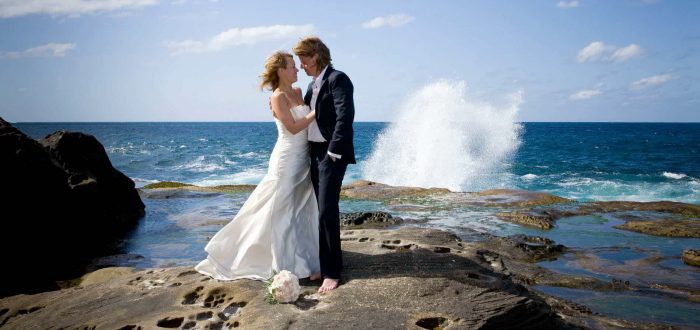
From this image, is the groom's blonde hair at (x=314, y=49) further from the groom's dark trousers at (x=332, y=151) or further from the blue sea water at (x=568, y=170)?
the blue sea water at (x=568, y=170)

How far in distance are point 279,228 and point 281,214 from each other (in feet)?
→ 0.49

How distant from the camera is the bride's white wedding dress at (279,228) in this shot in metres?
5.16

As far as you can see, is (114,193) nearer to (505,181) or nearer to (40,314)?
(40,314)

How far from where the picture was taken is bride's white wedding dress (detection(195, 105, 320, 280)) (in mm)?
5156

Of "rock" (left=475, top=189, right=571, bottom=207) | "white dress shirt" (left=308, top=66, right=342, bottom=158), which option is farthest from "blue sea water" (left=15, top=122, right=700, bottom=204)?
"white dress shirt" (left=308, top=66, right=342, bottom=158)

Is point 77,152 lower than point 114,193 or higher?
higher

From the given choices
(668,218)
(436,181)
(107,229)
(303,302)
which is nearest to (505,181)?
(436,181)

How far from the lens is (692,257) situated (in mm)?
8508

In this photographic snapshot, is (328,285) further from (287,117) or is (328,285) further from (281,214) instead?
(287,117)

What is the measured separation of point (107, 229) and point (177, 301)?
718cm

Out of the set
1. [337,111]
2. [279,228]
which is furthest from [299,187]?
[337,111]

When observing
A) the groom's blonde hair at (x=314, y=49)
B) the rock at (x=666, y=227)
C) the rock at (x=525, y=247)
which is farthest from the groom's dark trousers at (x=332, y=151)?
the rock at (x=666, y=227)

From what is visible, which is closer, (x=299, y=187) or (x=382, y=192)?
(x=299, y=187)

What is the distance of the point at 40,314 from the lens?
500 cm
